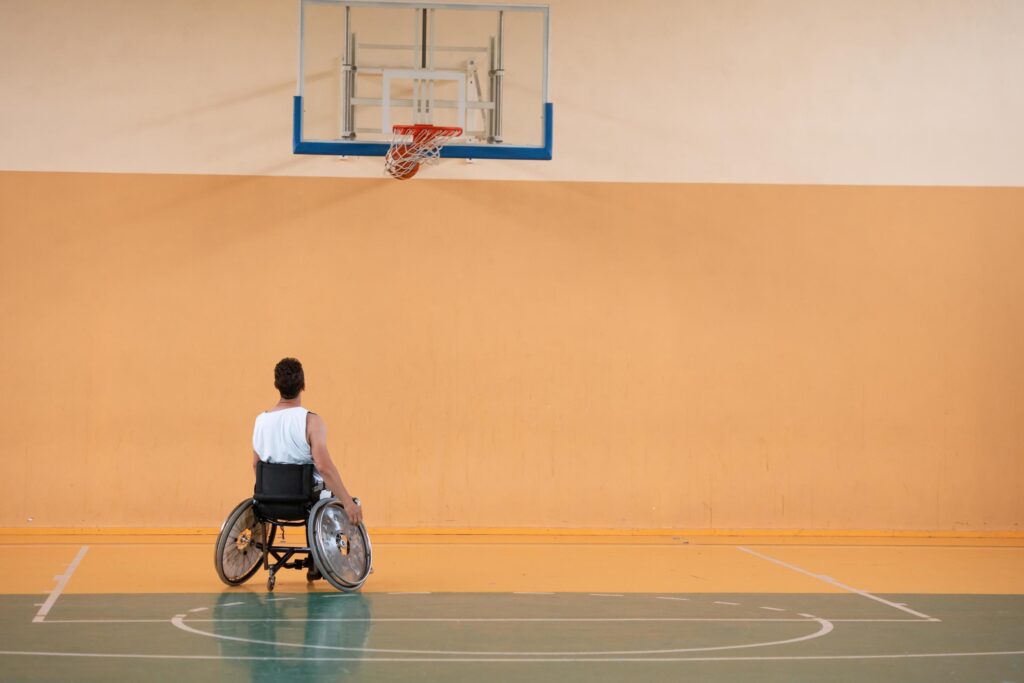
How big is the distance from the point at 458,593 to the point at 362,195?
4019mm

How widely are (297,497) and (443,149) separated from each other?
306 centimetres

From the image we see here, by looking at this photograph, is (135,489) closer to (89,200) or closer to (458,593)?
(89,200)

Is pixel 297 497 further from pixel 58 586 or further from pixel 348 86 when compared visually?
pixel 348 86

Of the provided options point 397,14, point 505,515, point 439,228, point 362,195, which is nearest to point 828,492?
point 505,515

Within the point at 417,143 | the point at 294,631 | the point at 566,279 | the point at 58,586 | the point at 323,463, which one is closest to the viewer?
the point at 294,631

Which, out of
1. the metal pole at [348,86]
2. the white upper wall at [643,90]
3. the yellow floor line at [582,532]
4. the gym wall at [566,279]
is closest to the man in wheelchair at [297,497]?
the metal pole at [348,86]

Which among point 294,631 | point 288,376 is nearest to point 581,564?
point 288,376

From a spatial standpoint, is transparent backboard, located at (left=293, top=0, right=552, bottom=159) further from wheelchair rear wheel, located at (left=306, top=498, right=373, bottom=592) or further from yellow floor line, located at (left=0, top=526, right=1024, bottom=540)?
wheelchair rear wheel, located at (left=306, top=498, right=373, bottom=592)

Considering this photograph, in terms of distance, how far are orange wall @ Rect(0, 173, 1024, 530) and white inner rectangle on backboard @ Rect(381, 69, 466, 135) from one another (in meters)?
1.07

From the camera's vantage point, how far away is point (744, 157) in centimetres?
980

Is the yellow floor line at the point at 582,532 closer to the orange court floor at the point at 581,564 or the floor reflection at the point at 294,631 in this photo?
the orange court floor at the point at 581,564

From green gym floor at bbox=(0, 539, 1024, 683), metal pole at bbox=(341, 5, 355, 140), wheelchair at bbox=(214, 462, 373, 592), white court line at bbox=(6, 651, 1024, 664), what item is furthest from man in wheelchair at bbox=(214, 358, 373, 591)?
metal pole at bbox=(341, 5, 355, 140)

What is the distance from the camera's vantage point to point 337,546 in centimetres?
636

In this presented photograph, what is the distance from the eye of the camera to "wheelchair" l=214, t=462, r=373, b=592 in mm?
6238
